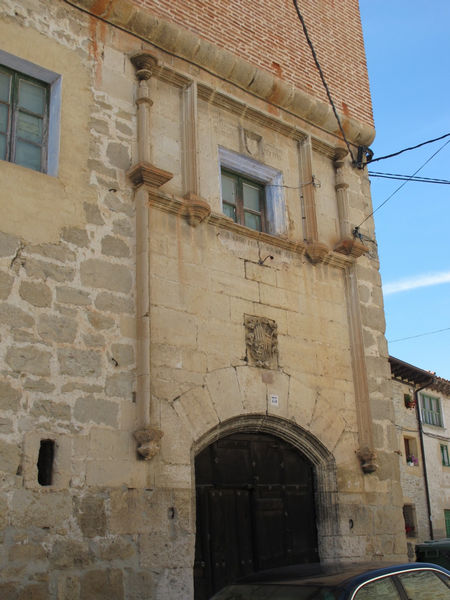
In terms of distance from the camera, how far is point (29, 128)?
22.3ft

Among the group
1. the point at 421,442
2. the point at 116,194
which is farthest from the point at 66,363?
the point at 421,442

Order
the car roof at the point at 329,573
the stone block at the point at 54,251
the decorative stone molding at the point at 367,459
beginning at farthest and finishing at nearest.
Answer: the decorative stone molding at the point at 367,459
the stone block at the point at 54,251
the car roof at the point at 329,573

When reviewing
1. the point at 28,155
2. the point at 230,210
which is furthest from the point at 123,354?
the point at 230,210

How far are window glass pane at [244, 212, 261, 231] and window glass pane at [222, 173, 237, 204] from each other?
0.83ft

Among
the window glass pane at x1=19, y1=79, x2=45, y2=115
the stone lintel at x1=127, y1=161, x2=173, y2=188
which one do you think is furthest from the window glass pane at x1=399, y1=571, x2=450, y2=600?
the window glass pane at x1=19, y1=79, x2=45, y2=115

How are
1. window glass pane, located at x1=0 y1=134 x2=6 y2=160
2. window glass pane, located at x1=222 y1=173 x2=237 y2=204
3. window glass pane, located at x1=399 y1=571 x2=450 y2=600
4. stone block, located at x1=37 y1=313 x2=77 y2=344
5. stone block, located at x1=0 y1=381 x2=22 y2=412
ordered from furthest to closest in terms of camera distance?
window glass pane, located at x1=222 y1=173 x2=237 y2=204 → window glass pane, located at x1=0 y1=134 x2=6 y2=160 → stone block, located at x1=37 y1=313 x2=77 y2=344 → stone block, located at x1=0 y1=381 x2=22 y2=412 → window glass pane, located at x1=399 y1=571 x2=450 y2=600

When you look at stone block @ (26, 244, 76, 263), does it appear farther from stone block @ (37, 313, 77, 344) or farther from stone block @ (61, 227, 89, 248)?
stone block @ (37, 313, 77, 344)

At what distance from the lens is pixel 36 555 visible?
17.8 ft

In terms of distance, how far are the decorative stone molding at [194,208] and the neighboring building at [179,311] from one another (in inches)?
0.8

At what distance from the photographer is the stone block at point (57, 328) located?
19.6 ft

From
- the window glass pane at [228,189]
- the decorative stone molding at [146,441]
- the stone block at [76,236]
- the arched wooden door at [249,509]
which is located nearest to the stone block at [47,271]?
the stone block at [76,236]

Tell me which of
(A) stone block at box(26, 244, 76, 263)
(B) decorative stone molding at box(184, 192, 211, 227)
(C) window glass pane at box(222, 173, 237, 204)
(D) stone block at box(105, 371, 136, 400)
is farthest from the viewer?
(C) window glass pane at box(222, 173, 237, 204)

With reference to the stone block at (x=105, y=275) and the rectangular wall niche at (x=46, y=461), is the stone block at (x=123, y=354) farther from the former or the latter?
the rectangular wall niche at (x=46, y=461)

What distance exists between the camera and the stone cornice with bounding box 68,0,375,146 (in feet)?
24.7
